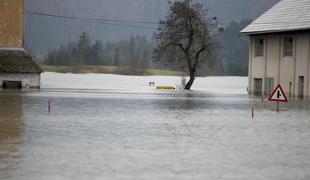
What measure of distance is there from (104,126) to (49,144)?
22.6 ft

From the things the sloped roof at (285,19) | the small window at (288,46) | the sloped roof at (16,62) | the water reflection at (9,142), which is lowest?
the water reflection at (9,142)

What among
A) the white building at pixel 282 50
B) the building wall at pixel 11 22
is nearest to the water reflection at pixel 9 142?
the white building at pixel 282 50

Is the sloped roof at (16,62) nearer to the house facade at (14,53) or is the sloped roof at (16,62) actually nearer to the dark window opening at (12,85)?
the house facade at (14,53)

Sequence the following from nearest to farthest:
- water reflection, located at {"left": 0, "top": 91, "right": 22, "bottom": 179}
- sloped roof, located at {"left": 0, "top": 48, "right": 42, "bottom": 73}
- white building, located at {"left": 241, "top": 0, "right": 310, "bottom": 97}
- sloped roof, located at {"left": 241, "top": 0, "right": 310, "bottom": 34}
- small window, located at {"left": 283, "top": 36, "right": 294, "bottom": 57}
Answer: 1. water reflection, located at {"left": 0, "top": 91, "right": 22, "bottom": 179}
2. white building, located at {"left": 241, "top": 0, "right": 310, "bottom": 97}
3. sloped roof, located at {"left": 241, "top": 0, "right": 310, "bottom": 34}
4. small window, located at {"left": 283, "top": 36, "right": 294, "bottom": 57}
5. sloped roof, located at {"left": 0, "top": 48, "right": 42, "bottom": 73}

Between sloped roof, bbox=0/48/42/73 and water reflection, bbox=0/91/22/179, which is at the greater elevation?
sloped roof, bbox=0/48/42/73

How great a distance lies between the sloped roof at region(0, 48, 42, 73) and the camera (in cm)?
7750

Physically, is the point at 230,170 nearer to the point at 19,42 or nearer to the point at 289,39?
the point at 289,39

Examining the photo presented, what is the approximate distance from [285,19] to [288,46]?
3032mm

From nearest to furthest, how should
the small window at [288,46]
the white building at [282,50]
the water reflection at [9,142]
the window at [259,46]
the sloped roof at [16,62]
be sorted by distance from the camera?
1. the water reflection at [9,142]
2. the white building at [282,50]
3. the small window at [288,46]
4. the window at [259,46]
5. the sloped roof at [16,62]

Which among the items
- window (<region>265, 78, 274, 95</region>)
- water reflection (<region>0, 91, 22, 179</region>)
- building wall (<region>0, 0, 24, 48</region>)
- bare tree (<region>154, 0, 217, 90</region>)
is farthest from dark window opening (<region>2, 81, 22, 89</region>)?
water reflection (<region>0, 91, 22, 179</region>)

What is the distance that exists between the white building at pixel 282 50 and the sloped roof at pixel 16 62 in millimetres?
23606

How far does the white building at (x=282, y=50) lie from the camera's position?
6481cm

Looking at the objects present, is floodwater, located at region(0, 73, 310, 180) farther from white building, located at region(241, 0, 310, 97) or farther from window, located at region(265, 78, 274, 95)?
window, located at region(265, 78, 274, 95)

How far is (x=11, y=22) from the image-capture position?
260ft
